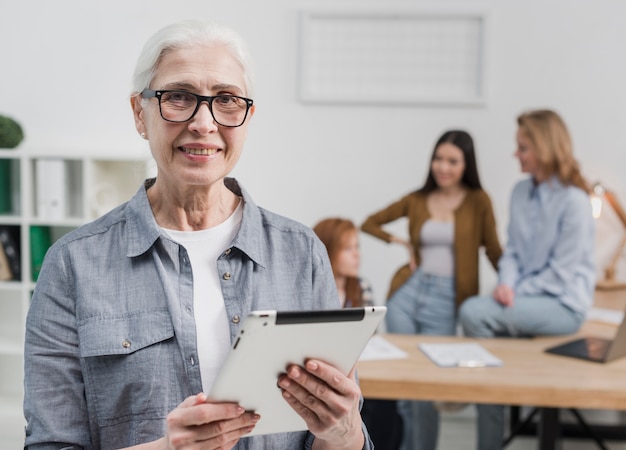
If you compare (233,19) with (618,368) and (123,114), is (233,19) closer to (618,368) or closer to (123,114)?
(123,114)

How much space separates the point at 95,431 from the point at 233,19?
9.89 feet

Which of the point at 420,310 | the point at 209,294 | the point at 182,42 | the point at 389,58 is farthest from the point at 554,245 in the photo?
the point at 182,42

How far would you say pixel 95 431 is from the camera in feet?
3.51

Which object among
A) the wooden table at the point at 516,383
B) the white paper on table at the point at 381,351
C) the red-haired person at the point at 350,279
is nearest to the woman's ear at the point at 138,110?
the wooden table at the point at 516,383

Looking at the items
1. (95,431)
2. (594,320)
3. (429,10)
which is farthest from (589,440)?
(95,431)

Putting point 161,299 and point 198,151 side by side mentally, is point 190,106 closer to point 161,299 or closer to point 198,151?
point 198,151

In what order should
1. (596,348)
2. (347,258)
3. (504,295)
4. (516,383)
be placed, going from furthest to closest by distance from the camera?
1. (504,295)
2. (347,258)
3. (596,348)
4. (516,383)

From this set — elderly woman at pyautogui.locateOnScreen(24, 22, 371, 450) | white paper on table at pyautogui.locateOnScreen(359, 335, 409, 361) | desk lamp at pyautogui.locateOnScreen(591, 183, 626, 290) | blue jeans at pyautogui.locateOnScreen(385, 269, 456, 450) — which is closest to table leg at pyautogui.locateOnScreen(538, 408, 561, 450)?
white paper on table at pyautogui.locateOnScreen(359, 335, 409, 361)

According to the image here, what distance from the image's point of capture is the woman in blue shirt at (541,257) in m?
2.84

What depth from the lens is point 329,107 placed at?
3729 mm

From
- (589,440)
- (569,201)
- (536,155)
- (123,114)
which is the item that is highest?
(123,114)

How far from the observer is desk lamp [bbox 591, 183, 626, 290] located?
3.38m

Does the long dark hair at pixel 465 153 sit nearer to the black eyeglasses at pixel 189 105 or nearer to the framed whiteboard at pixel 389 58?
the framed whiteboard at pixel 389 58

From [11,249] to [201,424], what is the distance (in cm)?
291
